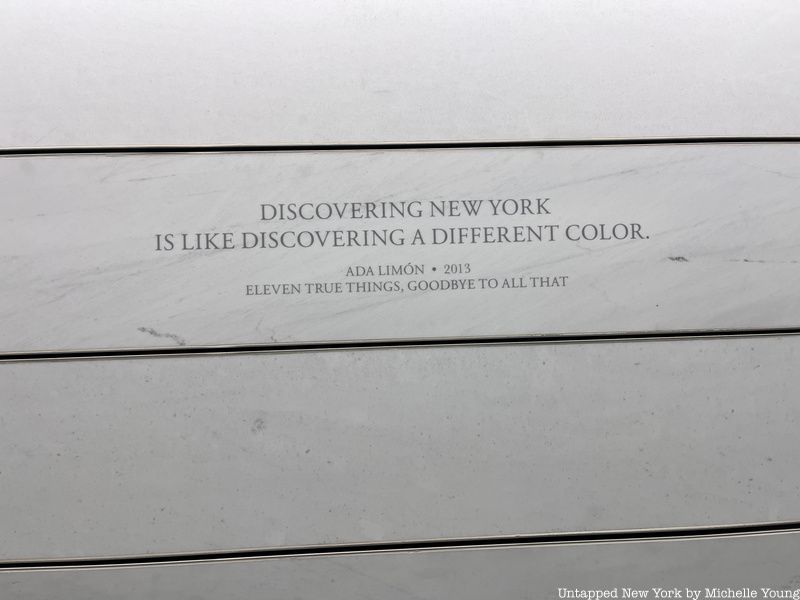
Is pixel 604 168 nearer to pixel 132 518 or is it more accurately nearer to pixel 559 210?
pixel 559 210

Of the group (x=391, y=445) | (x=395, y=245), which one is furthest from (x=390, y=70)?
(x=391, y=445)

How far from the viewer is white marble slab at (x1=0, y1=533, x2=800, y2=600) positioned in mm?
986

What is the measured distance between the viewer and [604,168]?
3.31ft

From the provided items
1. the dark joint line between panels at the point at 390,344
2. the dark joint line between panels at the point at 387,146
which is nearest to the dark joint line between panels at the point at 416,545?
the dark joint line between panels at the point at 390,344

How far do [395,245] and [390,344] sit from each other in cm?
13

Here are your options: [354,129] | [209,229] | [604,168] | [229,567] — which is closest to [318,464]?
[229,567]

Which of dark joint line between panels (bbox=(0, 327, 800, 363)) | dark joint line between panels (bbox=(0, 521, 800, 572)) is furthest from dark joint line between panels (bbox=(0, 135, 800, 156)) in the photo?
dark joint line between panels (bbox=(0, 521, 800, 572))

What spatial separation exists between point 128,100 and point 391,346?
48 centimetres

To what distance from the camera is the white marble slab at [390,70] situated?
985 millimetres

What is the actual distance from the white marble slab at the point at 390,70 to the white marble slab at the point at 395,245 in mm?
39

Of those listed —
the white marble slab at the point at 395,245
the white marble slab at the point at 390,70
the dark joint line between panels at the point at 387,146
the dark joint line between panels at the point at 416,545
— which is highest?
the white marble slab at the point at 390,70

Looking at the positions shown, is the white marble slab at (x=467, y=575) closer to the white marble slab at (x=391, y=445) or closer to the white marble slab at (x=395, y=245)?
the white marble slab at (x=391, y=445)

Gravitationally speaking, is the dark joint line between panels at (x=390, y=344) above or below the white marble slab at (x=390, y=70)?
below

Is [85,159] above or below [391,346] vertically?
above
